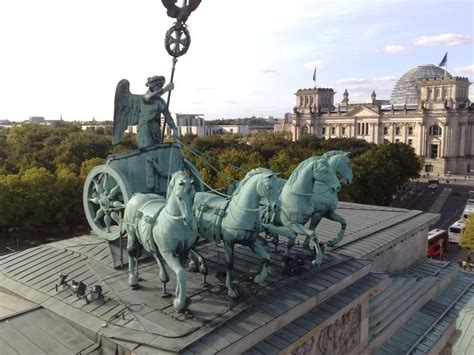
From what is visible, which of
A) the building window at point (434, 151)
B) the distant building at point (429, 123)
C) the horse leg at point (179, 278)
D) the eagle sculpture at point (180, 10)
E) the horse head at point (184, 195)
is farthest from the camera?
the building window at point (434, 151)

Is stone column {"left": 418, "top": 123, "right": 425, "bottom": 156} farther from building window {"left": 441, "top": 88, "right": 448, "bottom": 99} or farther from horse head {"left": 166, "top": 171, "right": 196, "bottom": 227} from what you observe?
horse head {"left": 166, "top": 171, "right": 196, "bottom": 227}

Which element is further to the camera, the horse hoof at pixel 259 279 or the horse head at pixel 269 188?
the horse hoof at pixel 259 279

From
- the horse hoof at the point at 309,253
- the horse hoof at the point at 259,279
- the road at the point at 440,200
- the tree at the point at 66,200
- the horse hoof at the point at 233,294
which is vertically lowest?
the road at the point at 440,200

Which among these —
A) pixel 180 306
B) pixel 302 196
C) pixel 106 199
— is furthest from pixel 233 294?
pixel 106 199

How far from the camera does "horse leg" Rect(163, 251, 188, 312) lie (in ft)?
37.4

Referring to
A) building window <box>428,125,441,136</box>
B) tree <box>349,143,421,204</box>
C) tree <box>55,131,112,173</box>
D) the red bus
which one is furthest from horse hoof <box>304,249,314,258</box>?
building window <box>428,125,441,136</box>

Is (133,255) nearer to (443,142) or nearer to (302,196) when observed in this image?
(302,196)

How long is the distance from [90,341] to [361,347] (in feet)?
30.0

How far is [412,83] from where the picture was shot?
119938 mm

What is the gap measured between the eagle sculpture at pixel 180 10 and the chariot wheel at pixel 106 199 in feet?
19.4

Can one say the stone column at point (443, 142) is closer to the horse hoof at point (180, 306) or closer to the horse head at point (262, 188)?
the horse head at point (262, 188)

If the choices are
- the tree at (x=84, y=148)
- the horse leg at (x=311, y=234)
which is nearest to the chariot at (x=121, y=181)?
the horse leg at (x=311, y=234)

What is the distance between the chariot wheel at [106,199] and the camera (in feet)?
51.2

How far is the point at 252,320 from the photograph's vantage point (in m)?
11.7
